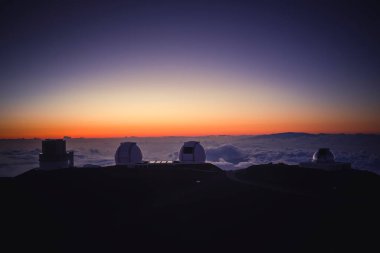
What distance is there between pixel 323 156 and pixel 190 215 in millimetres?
26003

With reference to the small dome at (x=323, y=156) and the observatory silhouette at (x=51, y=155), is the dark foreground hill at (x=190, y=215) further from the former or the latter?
the observatory silhouette at (x=51, y=155)

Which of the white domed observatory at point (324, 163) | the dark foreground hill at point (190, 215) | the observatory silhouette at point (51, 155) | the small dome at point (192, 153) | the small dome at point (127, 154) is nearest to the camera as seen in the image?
the dark foreground hill at point (190, 215)

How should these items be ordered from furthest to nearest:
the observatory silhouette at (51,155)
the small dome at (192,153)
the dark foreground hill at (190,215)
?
the small dome at (192,153) → the observatory silhouette at (51,155) → the dark foreground hill at (190,215)

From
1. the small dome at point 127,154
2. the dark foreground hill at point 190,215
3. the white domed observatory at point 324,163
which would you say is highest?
the small dome at point 127,154

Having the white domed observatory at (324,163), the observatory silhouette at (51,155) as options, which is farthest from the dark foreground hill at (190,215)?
the observatory silhouette at (51,155)

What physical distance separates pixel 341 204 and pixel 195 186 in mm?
10492

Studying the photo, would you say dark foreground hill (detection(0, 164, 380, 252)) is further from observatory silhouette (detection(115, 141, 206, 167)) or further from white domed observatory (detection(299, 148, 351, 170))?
observatory silhouette (detection(115, 141, 206, 167))

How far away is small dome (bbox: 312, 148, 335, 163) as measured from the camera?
111 feet

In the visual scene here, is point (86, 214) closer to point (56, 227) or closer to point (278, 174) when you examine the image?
point (56, 227)

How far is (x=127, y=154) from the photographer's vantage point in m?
35.7

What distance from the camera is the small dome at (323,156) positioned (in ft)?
111

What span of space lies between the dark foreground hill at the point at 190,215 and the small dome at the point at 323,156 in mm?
9208

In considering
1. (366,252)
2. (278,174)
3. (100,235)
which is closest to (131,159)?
(278,174)

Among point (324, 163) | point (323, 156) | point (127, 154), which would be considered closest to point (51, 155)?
point (127, 154)
